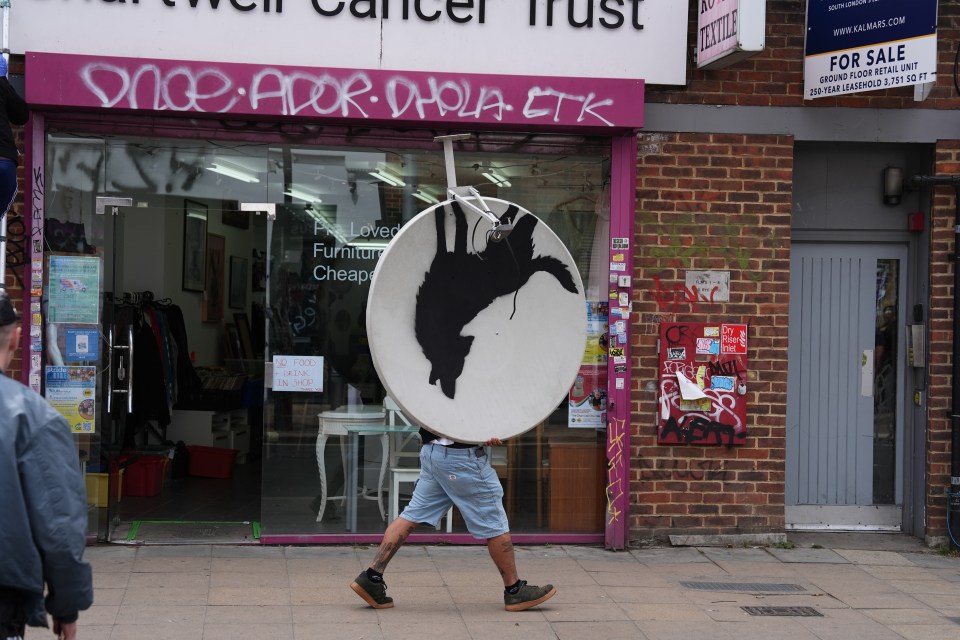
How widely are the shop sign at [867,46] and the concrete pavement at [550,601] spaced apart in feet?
10.9

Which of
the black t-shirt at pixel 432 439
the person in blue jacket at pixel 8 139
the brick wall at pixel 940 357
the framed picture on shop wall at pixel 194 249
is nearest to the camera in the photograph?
the black t-shirt at pixel 432 439

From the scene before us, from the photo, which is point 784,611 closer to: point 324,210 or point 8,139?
point 324,210

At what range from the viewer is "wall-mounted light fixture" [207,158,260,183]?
7.72 m

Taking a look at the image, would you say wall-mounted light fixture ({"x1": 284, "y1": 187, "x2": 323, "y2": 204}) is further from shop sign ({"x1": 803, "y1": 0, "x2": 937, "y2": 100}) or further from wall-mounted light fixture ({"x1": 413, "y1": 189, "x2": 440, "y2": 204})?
shop sign ({"x1": 803, "y1": 0, "x2": 937, "y2": 100})

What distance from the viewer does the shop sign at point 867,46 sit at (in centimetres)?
725

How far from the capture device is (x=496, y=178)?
7965 mm

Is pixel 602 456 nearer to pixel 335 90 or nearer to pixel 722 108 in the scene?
pixel 722 108

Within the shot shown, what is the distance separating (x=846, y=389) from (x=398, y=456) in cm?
348

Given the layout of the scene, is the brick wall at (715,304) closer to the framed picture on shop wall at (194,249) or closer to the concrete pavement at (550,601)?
the concrete pavement at (550,601)

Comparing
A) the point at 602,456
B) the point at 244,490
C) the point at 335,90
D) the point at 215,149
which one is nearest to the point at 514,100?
the point at 335,90

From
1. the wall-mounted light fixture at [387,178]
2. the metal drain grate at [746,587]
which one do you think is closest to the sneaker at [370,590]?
the metal drain grate at [746,587]

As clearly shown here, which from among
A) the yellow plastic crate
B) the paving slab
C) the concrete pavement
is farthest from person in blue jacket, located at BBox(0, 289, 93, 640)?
the paving slab

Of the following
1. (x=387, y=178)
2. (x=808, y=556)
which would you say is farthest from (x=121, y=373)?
(x=808, y=556)

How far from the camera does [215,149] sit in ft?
25.3
